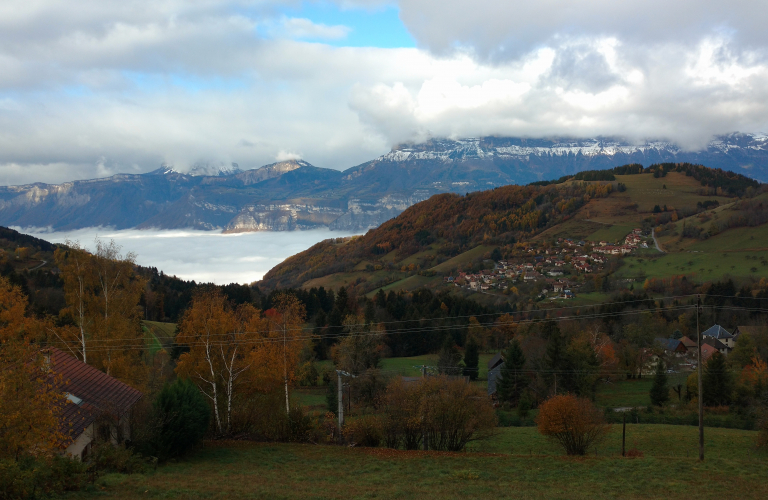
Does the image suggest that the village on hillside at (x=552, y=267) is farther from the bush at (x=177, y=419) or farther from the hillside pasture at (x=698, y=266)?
the bush at (x=177, y=419)

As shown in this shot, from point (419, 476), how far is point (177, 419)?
11537 mm

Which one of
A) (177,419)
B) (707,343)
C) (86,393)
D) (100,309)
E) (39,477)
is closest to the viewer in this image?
(39,477)

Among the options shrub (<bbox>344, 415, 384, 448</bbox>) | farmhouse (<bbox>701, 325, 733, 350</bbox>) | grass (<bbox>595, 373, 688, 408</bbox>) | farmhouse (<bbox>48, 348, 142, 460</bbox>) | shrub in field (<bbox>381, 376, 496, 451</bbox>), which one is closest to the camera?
farmhouse (<bbox>48, 348, 142, 460</bbox>)

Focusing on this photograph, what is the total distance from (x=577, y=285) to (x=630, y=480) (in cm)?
10145

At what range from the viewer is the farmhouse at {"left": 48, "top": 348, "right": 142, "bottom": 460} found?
2214 centimetres

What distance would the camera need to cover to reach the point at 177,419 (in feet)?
78.7

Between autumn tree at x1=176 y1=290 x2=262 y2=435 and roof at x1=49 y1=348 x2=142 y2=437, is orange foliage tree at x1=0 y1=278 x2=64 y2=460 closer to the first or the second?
roof at x1=49 y1=348 x2=142 y2=437

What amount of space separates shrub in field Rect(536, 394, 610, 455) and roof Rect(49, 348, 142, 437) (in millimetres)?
21276

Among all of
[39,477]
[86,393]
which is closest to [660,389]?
[86,393]

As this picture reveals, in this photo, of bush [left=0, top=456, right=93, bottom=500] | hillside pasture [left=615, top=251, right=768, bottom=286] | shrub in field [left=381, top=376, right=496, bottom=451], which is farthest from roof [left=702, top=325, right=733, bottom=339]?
bush [left=0, top=456, right=93, bottom=500]

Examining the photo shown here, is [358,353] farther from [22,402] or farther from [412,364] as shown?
[22,402]

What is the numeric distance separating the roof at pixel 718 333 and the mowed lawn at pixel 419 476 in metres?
51.9

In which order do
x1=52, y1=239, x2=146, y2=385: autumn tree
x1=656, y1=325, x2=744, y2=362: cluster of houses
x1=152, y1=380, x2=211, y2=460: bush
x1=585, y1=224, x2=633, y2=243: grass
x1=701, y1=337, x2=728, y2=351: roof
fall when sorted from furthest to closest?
x1=585, y1=224, x2=633, y2=243: grass
x1=701, y1=337, x2=728, y2=351: roof
x1=656, y1=325, x2=744, y2=362: cluster of houses
x1=52, y1=239, x2=146, y2=385: autumn tree
x1=152, y1=380, x2=211, y2=460: bush

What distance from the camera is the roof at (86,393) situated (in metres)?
22.2
